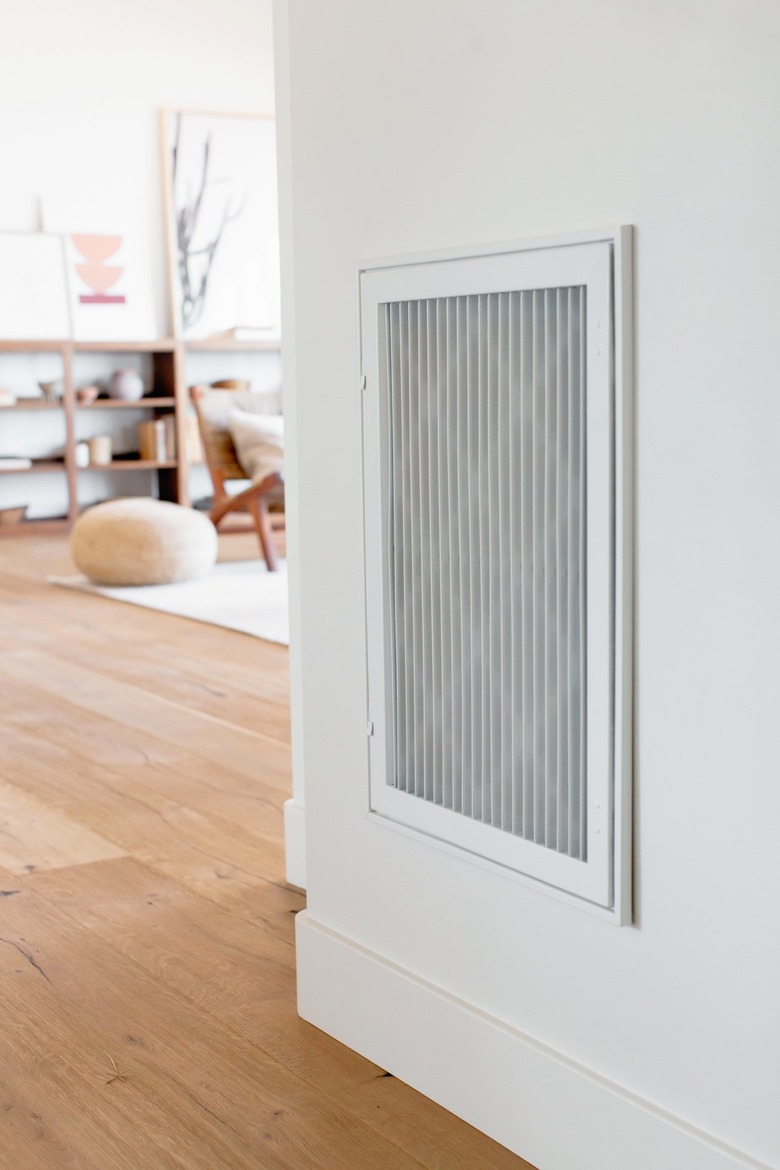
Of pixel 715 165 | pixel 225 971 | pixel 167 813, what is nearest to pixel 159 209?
pixel 167 813

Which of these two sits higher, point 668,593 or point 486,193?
point 486,193

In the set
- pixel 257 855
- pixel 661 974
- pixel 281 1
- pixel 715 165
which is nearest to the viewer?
pixel 715 165

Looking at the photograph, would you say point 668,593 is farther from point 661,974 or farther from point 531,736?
point 661,974

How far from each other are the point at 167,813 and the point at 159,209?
623cm

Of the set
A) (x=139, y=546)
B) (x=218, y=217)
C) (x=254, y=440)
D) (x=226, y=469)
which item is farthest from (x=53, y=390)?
(x=139, y=546)

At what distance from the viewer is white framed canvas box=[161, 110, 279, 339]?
8203 mm

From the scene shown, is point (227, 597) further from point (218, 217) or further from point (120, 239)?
point (218, 217)

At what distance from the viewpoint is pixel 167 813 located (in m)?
2.71

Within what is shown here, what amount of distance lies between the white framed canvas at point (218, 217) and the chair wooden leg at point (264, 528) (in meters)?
2.34

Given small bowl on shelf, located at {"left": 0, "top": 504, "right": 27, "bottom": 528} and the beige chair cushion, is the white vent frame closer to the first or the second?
the beige chair cushion

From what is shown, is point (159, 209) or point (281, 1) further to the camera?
point (159, 209)

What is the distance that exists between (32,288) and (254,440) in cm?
228

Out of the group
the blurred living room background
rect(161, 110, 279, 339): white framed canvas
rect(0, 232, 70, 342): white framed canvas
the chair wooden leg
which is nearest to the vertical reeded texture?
the chair wooden leg

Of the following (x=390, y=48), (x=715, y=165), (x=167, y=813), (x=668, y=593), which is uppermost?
(x=390, y=48)
